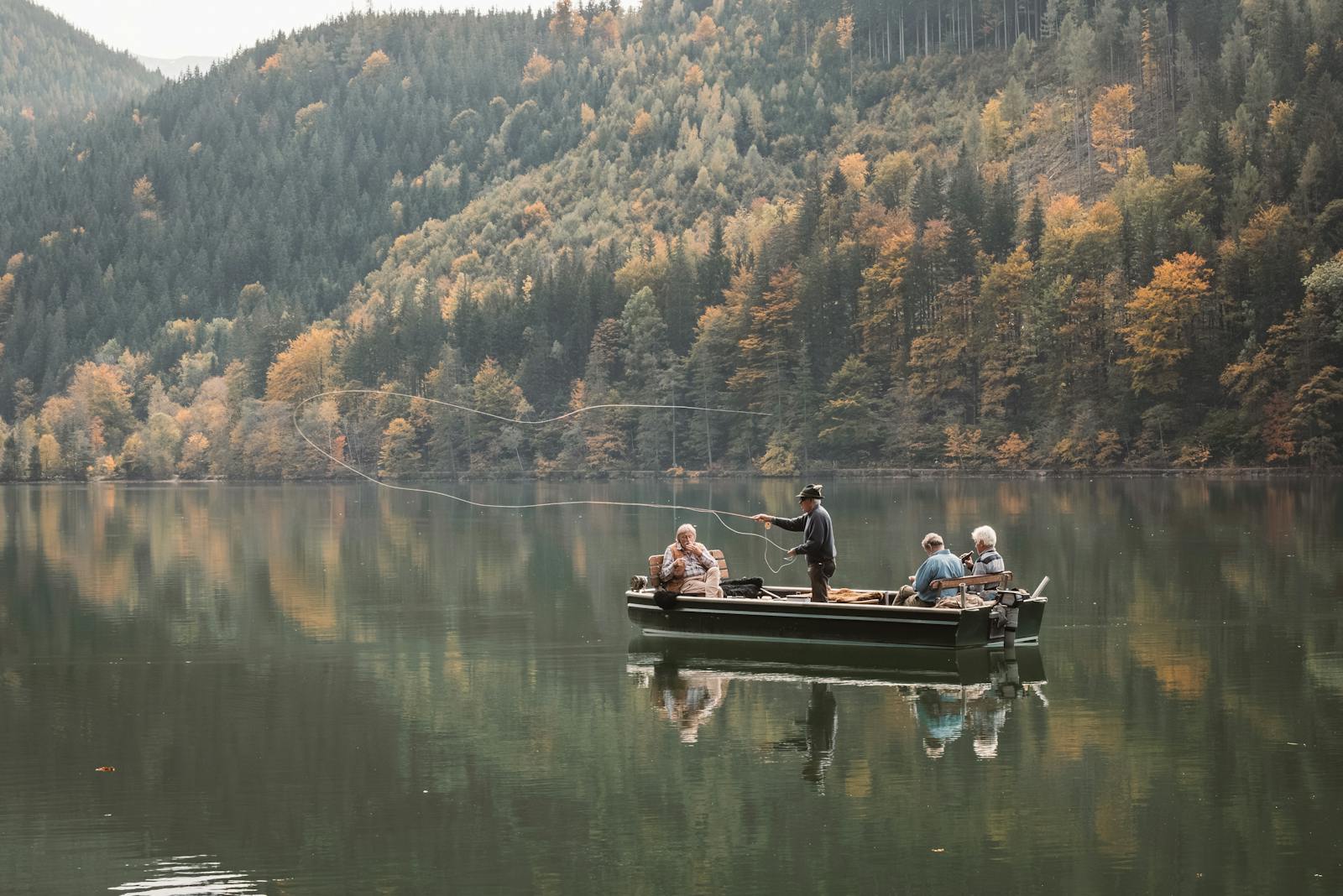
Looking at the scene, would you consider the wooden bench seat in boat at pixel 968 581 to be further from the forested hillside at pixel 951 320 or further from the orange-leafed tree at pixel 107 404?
the orange-leafed tree at pixel 107 404

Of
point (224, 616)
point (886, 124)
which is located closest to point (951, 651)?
point (224, 616)

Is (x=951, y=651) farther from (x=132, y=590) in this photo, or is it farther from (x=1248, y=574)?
(x=132, y=590)

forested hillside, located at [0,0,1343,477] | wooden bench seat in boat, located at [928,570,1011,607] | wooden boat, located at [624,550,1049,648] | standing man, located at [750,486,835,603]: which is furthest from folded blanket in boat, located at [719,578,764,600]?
forested hillside, located at [0,0,1343,477]

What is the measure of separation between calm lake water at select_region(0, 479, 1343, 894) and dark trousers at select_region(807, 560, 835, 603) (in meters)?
2.21

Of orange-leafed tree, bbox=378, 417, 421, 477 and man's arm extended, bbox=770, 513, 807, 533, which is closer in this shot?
man's arm extended, bbox=770, 513, 807, 533

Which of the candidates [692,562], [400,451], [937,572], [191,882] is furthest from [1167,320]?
[191,882]

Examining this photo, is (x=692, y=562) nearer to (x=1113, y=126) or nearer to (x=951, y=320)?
(x=951, y=320)

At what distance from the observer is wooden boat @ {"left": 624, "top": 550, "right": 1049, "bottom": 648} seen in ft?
85.3

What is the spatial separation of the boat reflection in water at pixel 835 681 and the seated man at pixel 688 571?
92 centimetres

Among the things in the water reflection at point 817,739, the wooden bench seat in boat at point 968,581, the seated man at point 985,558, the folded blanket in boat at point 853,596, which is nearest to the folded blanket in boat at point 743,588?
the folded blanket in boat at point 853,596

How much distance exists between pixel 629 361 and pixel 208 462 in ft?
148

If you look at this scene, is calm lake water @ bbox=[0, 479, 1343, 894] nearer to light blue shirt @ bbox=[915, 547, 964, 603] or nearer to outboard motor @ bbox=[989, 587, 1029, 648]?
outboard motor @ bbox=[989, 587, 1029, 648]

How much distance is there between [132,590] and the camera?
127 ft

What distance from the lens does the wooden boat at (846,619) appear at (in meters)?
26.0
